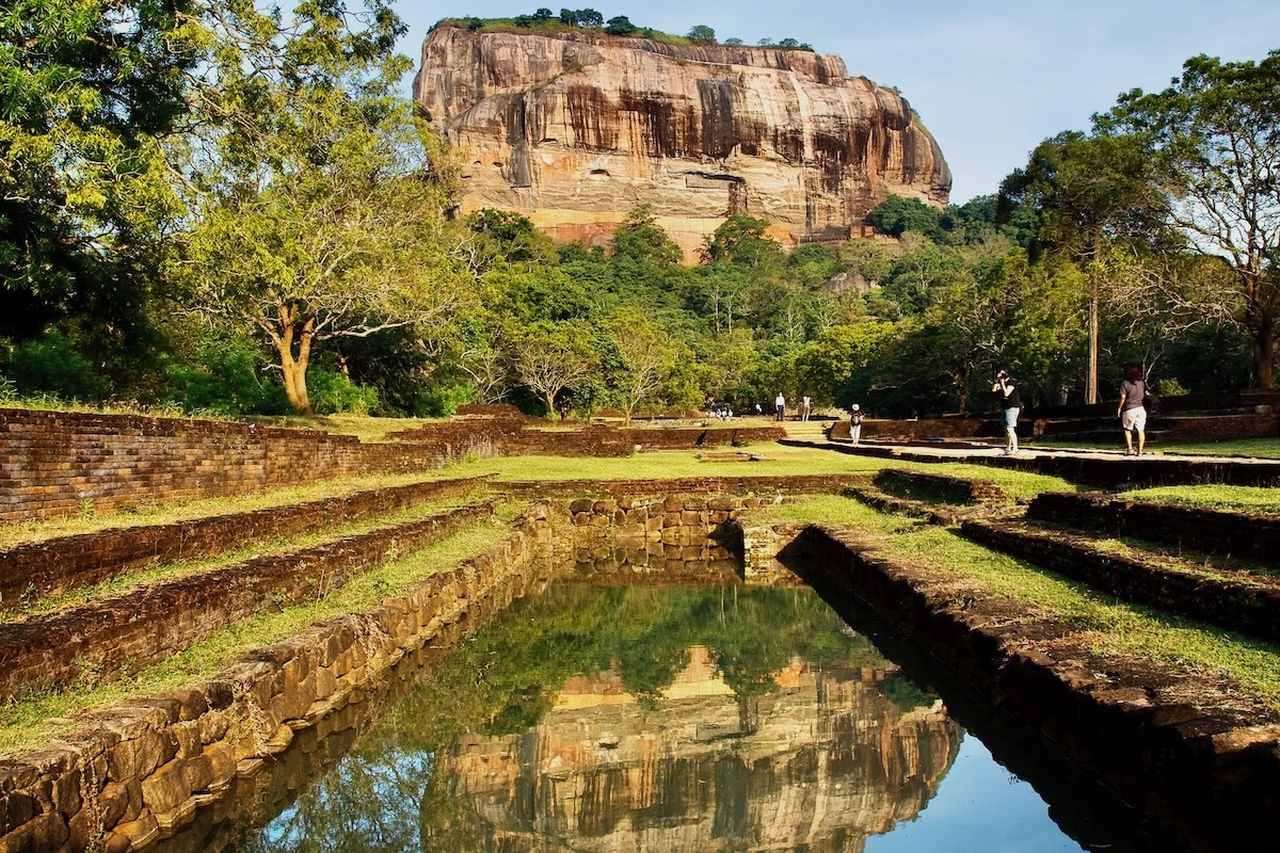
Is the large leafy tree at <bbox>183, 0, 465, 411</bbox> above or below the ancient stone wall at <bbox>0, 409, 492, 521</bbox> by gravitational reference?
above

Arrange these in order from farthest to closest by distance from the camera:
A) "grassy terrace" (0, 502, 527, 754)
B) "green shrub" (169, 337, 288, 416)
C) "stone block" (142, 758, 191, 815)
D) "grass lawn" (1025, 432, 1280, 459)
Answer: "green shrub" (169, 337, 288, 416), "grass lawn" (1025, 432, 1280, 459), "stone block" (142, 758, 191, 815), "grassy terrace" (0, 502, 527, 754)

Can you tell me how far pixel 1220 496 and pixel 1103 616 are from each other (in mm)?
2338

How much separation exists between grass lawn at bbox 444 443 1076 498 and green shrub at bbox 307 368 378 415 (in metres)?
4.81

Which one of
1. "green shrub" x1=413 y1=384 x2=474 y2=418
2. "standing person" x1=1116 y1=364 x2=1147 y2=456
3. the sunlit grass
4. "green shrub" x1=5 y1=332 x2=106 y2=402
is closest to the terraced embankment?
the sunlit grass

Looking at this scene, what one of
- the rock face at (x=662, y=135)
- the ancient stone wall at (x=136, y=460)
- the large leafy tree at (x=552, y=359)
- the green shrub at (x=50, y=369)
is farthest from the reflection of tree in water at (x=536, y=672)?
the rock face at (x=662, y=135)

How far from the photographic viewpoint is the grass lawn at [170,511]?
648cm

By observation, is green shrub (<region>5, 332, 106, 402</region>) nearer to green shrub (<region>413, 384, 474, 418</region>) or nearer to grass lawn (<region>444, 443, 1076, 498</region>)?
grass lawn (<region>444, 443, 1076, 498</region>)

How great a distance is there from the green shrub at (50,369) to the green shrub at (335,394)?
9446 millimetres

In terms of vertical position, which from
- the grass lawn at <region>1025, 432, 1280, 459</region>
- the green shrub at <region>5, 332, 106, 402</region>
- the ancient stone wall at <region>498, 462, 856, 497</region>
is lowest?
the ancient stone wall at <region>498, 462, 856, 497</region>

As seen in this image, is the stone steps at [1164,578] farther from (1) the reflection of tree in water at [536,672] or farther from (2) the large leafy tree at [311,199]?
(2) the large leafy tree at [311,199]

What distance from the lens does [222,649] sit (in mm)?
5750

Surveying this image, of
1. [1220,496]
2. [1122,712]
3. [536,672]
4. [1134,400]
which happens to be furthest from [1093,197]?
[1122,712]

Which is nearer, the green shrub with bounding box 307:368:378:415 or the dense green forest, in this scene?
the dense green forest

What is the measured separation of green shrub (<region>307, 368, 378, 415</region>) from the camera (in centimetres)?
2397
